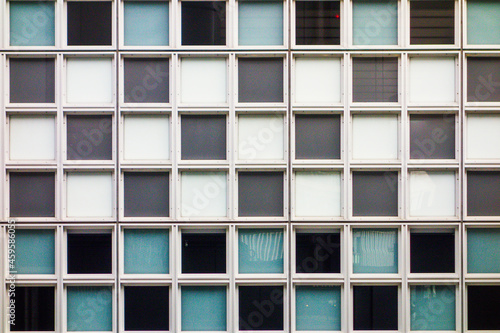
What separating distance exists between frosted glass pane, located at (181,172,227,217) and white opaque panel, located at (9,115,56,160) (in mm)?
2631

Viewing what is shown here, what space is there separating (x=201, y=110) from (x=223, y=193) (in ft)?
5.33

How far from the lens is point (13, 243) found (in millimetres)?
8305

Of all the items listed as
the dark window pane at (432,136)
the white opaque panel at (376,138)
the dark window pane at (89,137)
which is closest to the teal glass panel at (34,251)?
the dark window pane at (89,137)

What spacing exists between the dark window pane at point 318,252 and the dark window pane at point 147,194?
105 inches

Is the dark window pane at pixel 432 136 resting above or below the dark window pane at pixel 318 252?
above

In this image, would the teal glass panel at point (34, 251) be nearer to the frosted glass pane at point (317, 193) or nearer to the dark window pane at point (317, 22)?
the frosted glass pane at point (317, 193)

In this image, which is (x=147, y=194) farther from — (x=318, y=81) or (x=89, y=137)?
(x=318, y=81)

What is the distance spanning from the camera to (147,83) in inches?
327

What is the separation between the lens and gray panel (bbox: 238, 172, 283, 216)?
8.30 metres

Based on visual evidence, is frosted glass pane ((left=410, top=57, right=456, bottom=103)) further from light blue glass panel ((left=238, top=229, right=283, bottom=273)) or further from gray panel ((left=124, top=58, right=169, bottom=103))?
gray panel ((left=124, top=58, right=169, bottom=103))

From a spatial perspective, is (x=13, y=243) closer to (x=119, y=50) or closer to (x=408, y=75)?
(x=119, y=50)

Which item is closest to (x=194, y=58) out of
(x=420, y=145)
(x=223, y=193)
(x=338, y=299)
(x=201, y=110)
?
(x=201, y=110)

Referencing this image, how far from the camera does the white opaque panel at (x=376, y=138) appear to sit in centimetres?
832

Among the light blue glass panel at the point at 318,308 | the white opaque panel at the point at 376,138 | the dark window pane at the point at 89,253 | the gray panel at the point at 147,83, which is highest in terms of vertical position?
the gray panel at the point at 147,83
